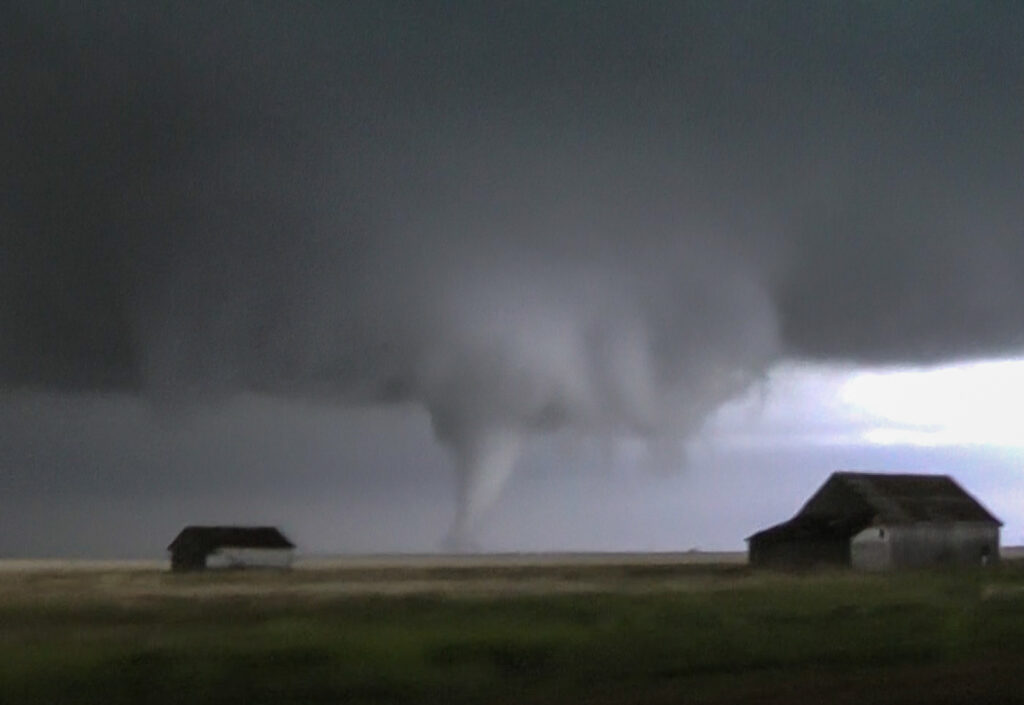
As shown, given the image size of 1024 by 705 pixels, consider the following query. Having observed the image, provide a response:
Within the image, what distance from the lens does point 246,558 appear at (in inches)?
4491

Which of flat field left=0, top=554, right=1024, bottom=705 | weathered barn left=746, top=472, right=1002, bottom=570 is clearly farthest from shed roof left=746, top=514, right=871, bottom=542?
flat field left=0, top=554, right=1024, bottom=705

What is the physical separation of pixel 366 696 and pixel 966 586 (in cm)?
3604

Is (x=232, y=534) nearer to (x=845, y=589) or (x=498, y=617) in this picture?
(x=845, y=589)

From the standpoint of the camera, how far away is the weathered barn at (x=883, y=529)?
84000 millimetres

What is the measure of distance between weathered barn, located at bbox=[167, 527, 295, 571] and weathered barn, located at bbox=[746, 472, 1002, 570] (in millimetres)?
45077

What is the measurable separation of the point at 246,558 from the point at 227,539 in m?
2.29

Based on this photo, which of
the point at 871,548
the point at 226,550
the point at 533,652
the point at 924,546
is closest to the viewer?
the point at 533,652

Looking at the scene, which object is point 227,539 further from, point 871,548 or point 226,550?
point 871,548

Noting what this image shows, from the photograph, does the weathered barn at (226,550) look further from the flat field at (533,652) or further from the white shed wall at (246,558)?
the flat field at (533,652)

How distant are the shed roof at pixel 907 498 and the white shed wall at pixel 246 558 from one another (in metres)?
45.8

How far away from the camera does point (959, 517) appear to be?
297 feet

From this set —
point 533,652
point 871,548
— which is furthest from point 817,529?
point 533,652

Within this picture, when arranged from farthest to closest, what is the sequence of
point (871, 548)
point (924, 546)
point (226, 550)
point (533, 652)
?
point (226, 550) < point (924, 546) < point (871, 548) < point (533, 652)

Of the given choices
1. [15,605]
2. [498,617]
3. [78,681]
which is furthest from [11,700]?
[15,605]
